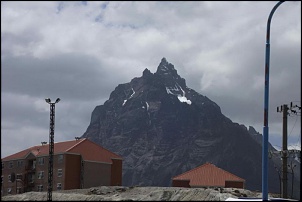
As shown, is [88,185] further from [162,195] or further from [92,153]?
[162,195]

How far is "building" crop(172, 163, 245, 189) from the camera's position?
337 ft

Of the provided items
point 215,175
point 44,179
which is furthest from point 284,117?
point 44,179

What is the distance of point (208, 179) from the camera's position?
104 meters

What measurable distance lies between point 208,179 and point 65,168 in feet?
91.2

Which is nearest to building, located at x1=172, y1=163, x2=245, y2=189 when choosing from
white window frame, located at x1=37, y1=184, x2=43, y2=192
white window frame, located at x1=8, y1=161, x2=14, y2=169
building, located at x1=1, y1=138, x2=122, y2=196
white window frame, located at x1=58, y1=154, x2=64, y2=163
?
building, located at x1=1, y1=138, x2=122, y2=196

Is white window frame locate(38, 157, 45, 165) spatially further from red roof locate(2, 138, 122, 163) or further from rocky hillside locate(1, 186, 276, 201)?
rocky hillside locate(1, 186, 276, 201)

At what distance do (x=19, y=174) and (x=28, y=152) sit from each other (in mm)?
5029

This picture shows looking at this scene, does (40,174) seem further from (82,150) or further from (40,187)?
(82,150)

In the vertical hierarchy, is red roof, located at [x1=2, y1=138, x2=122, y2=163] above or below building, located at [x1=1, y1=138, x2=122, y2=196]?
above

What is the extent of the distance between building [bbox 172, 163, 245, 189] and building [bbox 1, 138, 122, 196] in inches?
523

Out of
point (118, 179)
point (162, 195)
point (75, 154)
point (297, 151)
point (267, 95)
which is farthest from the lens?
point (118, 179)

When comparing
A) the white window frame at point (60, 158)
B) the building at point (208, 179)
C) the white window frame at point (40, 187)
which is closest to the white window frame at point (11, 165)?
the white window frame at point (40, 187)

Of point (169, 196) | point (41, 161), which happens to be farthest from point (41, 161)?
point (169, 196)

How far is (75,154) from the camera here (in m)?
98.6
